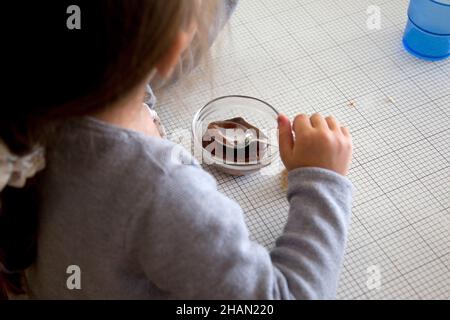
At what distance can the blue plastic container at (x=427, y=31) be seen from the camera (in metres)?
0.88

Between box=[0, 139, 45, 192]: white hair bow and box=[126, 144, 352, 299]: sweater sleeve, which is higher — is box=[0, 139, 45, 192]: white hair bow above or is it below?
above

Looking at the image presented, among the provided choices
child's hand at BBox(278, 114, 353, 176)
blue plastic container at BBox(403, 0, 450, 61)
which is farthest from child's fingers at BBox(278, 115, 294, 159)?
blue plastic container at BBox(403, 0, 450, 61)

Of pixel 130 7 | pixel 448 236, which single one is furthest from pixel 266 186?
pixel 130 7

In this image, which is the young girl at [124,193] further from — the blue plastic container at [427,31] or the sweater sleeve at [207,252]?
the blue plastic container at [427,31]

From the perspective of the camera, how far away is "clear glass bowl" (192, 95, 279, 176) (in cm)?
70

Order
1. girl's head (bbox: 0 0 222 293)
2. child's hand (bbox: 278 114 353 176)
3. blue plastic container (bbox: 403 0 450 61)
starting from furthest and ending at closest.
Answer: blue plastic container (bbox: 403 0 450 61)
child's hand (bbox: 278 114 353 176)
girl's head (bbox: 0 0 222 293)

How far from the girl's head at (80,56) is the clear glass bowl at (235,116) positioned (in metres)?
0.27

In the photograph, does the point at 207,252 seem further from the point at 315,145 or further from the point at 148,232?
the point at 315,145

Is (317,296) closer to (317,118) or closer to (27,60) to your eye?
(317,118)

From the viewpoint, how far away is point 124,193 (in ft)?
1.52

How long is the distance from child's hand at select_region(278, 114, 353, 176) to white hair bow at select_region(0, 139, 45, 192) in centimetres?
28

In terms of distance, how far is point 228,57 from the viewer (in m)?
0.88

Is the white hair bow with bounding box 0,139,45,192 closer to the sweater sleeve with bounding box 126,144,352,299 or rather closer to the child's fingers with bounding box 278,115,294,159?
the sweater sleeve with bounding box 126,144,352,299

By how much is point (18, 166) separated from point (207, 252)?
18 cm
